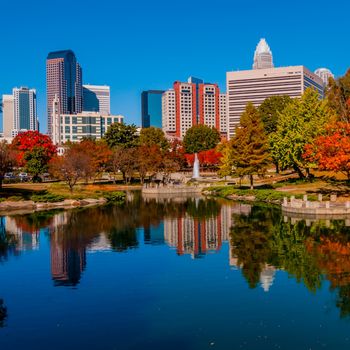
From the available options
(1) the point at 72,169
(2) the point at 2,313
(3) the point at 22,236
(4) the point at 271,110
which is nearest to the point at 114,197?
(1) the point at 72,169

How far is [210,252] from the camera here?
107ft

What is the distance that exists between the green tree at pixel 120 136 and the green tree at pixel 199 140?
28.7 meters

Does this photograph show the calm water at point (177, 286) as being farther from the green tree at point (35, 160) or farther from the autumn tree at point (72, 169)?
the green tree at point (35, 160)

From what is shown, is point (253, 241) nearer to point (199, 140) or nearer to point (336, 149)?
point (336, 149)

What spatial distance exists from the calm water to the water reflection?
0.11 meters

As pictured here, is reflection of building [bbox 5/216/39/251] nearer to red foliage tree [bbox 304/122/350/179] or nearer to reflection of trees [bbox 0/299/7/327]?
reflection of trees [bbox 0/299/7/327]

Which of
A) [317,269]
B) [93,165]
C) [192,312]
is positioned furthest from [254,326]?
[93,165]

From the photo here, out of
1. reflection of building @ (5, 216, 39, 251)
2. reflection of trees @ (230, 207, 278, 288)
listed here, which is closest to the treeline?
reflection of trees @ (230, 207, 278, 288)

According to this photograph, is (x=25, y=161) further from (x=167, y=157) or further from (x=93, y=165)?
(x=167, y=157)

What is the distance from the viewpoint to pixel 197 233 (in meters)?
40.2

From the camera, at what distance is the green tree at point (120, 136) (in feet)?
379

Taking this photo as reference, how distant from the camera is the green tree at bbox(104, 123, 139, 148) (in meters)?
115

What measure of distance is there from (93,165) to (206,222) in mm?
51273

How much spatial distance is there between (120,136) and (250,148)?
49920mm
